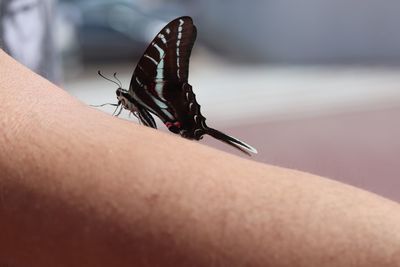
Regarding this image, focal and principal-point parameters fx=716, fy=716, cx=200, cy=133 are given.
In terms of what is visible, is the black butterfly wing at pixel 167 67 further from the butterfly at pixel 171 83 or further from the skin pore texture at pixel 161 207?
the skin pore texture at pixel 161 207

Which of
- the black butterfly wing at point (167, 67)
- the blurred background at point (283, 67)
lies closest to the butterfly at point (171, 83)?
the black butterfly wing at point (167, 67)

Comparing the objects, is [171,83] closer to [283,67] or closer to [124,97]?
[124,97]

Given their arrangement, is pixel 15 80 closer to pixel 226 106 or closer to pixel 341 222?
pixel 341 222

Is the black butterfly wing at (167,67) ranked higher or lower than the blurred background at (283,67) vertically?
lower

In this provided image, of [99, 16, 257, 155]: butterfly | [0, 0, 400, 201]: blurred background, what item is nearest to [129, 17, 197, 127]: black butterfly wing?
[99, 16, 257, 155]: butterfly

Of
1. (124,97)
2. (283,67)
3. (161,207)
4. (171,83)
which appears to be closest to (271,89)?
(283,67)
